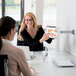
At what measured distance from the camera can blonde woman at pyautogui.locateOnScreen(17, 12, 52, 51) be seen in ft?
10.6

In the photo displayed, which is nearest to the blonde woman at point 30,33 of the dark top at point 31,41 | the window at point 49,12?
the dark top at point 31,41

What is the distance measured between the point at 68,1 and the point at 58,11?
1.92ft

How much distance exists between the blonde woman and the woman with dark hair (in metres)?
1.56

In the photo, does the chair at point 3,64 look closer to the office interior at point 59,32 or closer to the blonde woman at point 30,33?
the office interior at point 59,32

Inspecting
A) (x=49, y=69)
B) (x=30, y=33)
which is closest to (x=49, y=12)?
(x=30, y=33)

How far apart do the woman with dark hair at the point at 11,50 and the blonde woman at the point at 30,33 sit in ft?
5.13

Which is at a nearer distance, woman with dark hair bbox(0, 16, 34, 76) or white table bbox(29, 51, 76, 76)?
woman with dark hair bbox(0, 16, 34, 76)

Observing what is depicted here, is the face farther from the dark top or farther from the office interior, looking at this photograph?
the office interior

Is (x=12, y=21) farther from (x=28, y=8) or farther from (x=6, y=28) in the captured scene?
(x=28, y=8)

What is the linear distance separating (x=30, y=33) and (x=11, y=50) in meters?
1.96

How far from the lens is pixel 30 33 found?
11.4ft

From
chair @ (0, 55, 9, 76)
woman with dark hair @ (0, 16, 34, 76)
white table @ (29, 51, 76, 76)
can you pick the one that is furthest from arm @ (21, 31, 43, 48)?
chair @ (0, 55, 9, 76)

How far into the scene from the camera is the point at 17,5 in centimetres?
685

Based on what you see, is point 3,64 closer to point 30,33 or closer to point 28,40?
point 28,40
